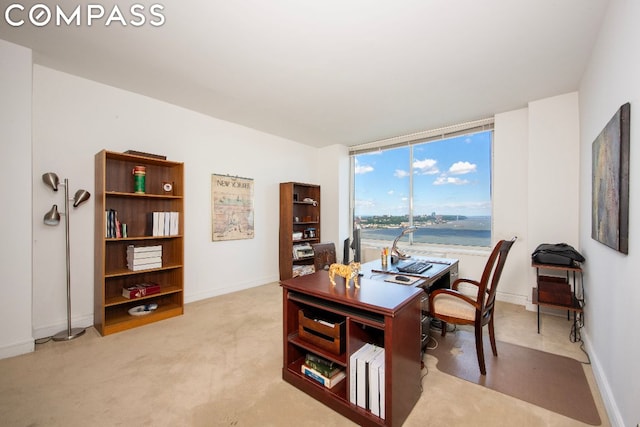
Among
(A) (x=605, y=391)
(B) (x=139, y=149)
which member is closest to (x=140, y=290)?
(B) (x=139, y=149)

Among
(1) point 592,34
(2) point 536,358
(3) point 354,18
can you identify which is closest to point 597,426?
(2) point 536,358

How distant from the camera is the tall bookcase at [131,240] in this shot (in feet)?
8.64

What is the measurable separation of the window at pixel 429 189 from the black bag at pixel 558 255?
118cm

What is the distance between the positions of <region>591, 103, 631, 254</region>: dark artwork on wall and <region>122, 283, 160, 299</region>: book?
392cm

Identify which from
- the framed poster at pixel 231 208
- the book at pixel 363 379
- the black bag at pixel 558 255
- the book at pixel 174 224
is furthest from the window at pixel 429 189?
the book at pixel 174 224

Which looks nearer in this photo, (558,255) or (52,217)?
(52,217)

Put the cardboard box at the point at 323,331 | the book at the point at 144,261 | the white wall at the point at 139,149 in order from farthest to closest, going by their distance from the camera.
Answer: the book at the point at 144,261 → the white wall at the point at 139,149 → the cardboard box at the point at 323,331

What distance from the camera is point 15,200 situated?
7.30ft

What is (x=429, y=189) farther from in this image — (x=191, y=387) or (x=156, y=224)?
(x=191, y=387)

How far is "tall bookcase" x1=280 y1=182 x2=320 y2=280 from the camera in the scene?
4434mm

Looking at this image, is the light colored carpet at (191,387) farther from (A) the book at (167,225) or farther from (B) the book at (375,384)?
(A) the book at (167,225)

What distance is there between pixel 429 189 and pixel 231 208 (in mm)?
3359

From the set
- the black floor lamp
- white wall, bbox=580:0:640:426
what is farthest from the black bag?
the black floor lamp

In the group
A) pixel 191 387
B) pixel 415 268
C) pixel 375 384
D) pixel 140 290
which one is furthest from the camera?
pixel 140 290
